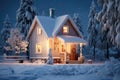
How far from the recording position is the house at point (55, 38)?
46719 mm

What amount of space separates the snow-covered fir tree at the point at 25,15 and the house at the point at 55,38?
7342mm

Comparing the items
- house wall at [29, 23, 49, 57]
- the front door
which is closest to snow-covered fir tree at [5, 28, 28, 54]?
house wall at [29, 23, 49, 57]

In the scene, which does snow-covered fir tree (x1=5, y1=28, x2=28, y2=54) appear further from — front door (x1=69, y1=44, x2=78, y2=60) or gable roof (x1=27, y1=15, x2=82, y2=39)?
front door (x1=69, y1=44, x2=78, y2=60)

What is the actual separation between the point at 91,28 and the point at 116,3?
36.9m

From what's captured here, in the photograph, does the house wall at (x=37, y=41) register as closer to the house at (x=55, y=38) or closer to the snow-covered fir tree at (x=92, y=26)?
the house at (x=55, y=38)

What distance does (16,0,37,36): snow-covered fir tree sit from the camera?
58.0m

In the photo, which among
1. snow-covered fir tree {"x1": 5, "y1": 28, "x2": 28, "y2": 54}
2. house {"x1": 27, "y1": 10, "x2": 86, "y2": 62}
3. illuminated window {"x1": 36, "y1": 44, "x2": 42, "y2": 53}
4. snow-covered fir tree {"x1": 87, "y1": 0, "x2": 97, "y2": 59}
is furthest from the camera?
snow-covered fir tree {"x1": 87, "y1": 0, "x2": 97, "y2": 59}

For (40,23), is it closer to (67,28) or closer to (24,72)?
(67,28)

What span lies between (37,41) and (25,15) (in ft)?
33.4

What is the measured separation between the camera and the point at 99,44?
5884cm

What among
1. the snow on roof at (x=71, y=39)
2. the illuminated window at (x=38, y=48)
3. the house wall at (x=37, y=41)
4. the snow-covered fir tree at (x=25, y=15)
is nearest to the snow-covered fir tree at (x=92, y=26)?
the snow-covered fir tree at (x=25, y=15)

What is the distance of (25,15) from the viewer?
58188 mm

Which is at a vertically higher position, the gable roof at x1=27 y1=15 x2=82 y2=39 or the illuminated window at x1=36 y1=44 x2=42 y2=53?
the gable roof at x1=27 y1=15 x2=82 y2=39

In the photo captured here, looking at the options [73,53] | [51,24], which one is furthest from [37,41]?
[73,53]
